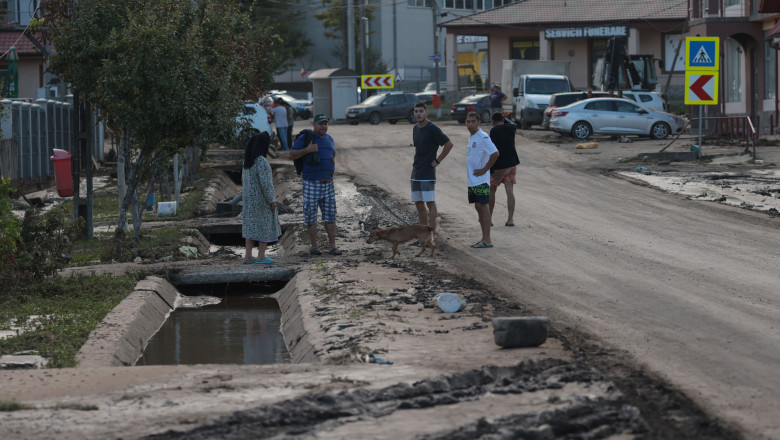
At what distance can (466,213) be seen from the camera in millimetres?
18078

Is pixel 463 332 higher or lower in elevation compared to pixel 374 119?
A: lower

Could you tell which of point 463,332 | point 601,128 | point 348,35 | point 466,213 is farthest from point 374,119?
point 463,332

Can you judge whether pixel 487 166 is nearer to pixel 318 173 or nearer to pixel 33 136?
pixel 318 173

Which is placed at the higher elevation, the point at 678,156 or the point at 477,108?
the point at 477,108

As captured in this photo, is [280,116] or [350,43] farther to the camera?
[350,43]

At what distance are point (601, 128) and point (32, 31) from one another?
2163cm

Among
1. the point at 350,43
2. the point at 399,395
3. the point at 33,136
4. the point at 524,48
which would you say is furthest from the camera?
the point at 524,48

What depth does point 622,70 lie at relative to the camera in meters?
44.4

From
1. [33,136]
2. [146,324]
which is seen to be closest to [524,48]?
[33,136]

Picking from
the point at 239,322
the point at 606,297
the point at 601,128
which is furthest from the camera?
the point at 601,128

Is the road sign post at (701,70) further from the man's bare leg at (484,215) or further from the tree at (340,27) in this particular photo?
the tree at (340,27)

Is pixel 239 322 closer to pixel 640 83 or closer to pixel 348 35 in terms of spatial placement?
pixel 640 83

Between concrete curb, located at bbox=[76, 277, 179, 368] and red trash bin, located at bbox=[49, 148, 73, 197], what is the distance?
392 cm

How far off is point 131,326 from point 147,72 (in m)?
4.70
